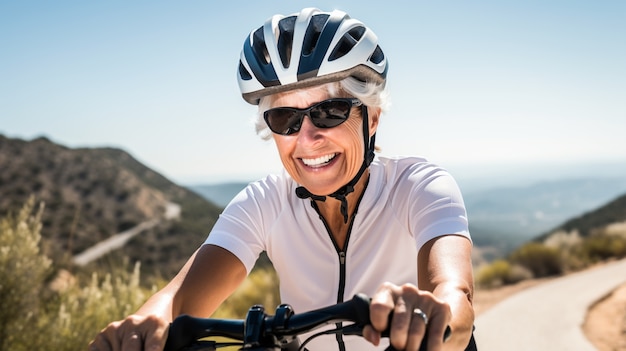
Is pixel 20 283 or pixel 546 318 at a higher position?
pixel 20 283

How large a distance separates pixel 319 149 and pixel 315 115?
16cm

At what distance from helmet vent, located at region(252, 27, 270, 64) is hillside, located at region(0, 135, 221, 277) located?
25311 mm

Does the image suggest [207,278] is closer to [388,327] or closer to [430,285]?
[430,285]

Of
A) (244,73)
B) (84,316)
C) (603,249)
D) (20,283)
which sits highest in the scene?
(244,73)

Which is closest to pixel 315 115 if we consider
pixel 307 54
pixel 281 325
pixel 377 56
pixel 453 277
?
pixel 307 54

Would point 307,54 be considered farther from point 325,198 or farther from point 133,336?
point 133,336

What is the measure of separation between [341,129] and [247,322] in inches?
43.9

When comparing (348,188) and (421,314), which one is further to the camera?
(348,188)

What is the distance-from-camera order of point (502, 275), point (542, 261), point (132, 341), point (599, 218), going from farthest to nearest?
point (599, 218), point (542, 261), point (502, 275), point (132, 341)

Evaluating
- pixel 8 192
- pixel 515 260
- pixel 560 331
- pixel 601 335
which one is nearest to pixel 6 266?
pixel 560 331

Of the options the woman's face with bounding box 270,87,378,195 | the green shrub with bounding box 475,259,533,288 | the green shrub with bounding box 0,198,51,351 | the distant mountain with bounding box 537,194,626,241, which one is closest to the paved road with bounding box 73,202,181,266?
the green shrub with bounding box 475,259,533,288

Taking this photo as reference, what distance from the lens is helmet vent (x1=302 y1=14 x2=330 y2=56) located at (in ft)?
7.56

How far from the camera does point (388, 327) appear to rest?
48.8 inches

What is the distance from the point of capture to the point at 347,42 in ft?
7.72
